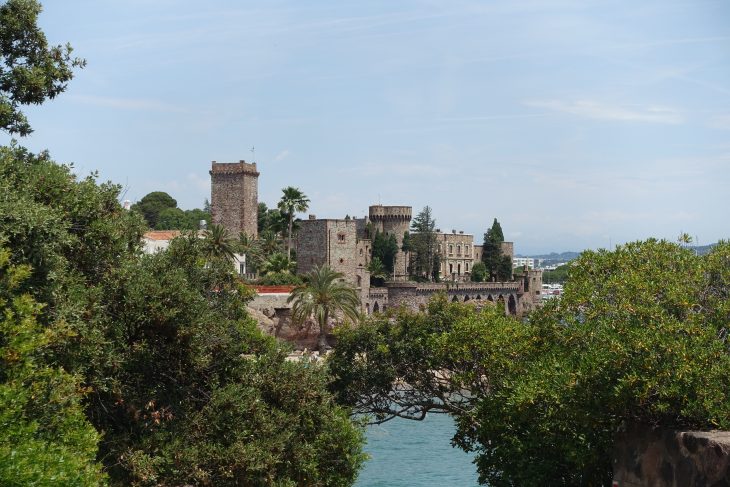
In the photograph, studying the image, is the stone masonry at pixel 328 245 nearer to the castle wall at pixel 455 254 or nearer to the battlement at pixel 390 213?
the battlement at pixel 390 213

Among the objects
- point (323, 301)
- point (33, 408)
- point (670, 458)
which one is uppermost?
point (33, 408)

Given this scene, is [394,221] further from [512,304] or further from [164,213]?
[164,213]

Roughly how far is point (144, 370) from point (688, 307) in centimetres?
909

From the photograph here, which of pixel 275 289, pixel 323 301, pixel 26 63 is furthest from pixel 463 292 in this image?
pixel 26 63

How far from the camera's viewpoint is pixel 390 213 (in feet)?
351

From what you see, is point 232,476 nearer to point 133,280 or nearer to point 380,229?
point 133,280

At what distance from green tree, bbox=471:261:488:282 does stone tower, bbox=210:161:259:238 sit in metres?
36.6

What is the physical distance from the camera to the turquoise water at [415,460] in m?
33.6

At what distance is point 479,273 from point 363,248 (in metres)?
26.3

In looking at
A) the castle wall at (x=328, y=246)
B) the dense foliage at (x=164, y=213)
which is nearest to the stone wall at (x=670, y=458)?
the castle wall at (x=328, y=246)

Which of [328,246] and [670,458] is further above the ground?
[328,246]

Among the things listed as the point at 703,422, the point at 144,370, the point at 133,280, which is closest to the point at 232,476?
the point at 144,370

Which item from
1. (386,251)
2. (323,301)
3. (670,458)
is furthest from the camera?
(386,251)

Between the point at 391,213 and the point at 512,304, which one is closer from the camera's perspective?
the point at 391,213
